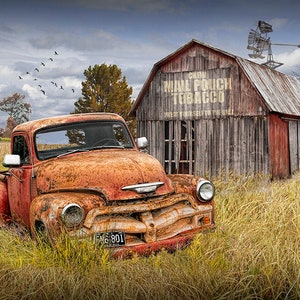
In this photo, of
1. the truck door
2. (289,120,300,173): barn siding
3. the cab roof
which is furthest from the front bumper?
(289,120,300,173): barn siding

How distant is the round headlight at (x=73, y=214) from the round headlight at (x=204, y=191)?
1.60 metres

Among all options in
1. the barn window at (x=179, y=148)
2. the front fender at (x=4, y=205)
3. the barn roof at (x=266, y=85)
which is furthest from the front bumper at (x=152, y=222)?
the barn window at (x=179, y=148)

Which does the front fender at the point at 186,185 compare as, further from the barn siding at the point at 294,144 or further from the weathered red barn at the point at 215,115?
the barn siding at the point at 294,144

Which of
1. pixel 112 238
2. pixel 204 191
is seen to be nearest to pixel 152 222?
pixel 112 238

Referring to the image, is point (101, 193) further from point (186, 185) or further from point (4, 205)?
point (4, 205)

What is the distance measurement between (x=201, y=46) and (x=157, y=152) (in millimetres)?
3866

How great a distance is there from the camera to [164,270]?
5340 mm

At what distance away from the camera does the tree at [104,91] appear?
35.5 metres

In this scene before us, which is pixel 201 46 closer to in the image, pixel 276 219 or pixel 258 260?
pixel 276 219

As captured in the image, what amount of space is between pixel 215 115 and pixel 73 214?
1245 cm

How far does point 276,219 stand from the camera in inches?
296

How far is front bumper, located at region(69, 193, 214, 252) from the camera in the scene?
225 inches

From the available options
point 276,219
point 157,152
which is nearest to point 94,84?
point 157,152

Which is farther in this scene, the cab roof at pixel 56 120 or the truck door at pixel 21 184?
the cab roof at pixel 56 120
